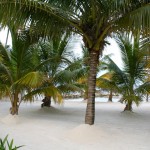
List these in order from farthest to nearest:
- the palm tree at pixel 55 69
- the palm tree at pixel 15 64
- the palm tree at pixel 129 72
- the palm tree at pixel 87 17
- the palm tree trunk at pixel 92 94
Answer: the palm tree at pixel 129 72, the palm tree at pixel 55 69, the palm tree at pixel 15 64, the palm tree trunk at pixel 92 94, the palm tree at pixel 87 17

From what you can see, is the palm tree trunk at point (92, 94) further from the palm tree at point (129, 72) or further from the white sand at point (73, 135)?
the palm tree at point (129, 72)

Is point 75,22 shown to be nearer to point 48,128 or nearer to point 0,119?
point 48,128

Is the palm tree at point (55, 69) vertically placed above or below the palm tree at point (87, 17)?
below

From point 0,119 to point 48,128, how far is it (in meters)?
2.37

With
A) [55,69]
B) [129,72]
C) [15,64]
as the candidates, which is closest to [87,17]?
[15,64]

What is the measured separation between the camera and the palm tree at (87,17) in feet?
22.4

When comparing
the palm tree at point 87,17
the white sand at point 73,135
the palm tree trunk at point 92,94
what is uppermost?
the palm tree at point 87,17

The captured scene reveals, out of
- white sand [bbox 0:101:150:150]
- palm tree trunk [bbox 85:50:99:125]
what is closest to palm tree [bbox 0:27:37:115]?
white sand [bbox 0:101:150:150]

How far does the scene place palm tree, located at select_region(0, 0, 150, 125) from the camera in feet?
22.4

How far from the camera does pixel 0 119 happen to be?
383 inches

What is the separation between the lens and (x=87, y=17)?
7559mm

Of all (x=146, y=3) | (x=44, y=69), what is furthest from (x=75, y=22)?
(x=44, y=69)

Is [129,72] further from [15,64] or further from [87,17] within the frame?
[87,17]

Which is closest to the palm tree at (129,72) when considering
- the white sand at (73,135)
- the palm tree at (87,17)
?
the white sand at (73,135)
